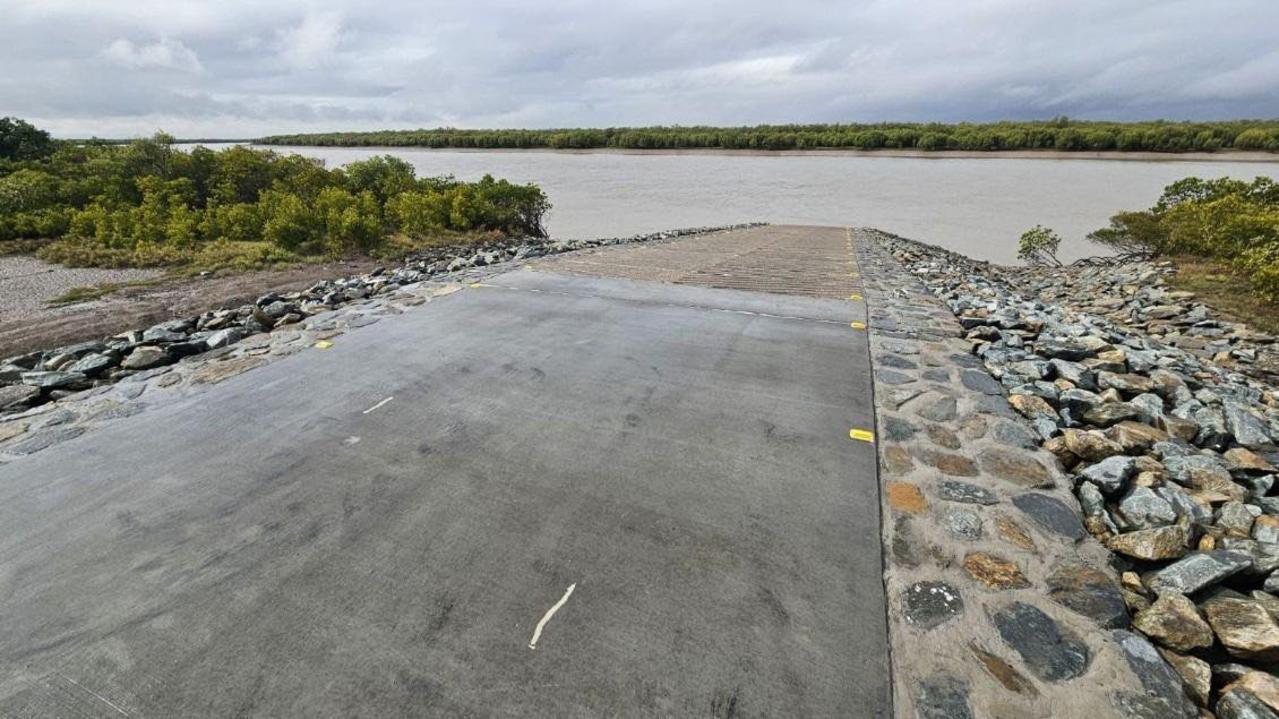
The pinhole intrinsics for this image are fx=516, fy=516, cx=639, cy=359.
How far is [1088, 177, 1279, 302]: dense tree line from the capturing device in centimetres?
821

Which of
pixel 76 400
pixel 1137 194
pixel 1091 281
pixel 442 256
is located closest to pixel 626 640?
pixel 76 400

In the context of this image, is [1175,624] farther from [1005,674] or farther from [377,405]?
[377,405]

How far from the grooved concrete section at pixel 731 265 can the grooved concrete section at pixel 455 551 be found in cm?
382

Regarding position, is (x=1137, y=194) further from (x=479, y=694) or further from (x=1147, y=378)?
(x=479, y=694)

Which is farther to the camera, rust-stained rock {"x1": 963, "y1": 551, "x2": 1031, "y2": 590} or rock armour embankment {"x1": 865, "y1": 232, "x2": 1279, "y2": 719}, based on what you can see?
rust-stained rock {"x1": 963, "y1": 551, "x2": 1031, "y2": 590}

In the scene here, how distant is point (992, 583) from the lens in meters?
2.14

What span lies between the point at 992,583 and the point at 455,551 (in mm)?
2295

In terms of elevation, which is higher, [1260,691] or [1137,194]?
[1137,194]

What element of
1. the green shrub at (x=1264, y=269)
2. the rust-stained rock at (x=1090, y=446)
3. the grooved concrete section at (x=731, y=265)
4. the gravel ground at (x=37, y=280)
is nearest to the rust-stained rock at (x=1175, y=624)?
the rust-stained rock at (x=1090, y=446)

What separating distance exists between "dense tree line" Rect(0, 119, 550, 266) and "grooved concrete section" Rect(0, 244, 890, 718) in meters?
11.6

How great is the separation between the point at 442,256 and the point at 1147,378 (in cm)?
1275

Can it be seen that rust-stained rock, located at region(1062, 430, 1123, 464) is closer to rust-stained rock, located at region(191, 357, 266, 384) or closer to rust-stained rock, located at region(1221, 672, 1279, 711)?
rust-stained rock, located at region(1221, 672, 1279, 711)

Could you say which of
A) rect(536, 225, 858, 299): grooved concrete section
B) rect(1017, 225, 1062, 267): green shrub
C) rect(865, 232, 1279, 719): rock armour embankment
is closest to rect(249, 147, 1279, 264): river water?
rect(1017, 225, 1062, 267): green shrub

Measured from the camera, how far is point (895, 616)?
78.7 inches
